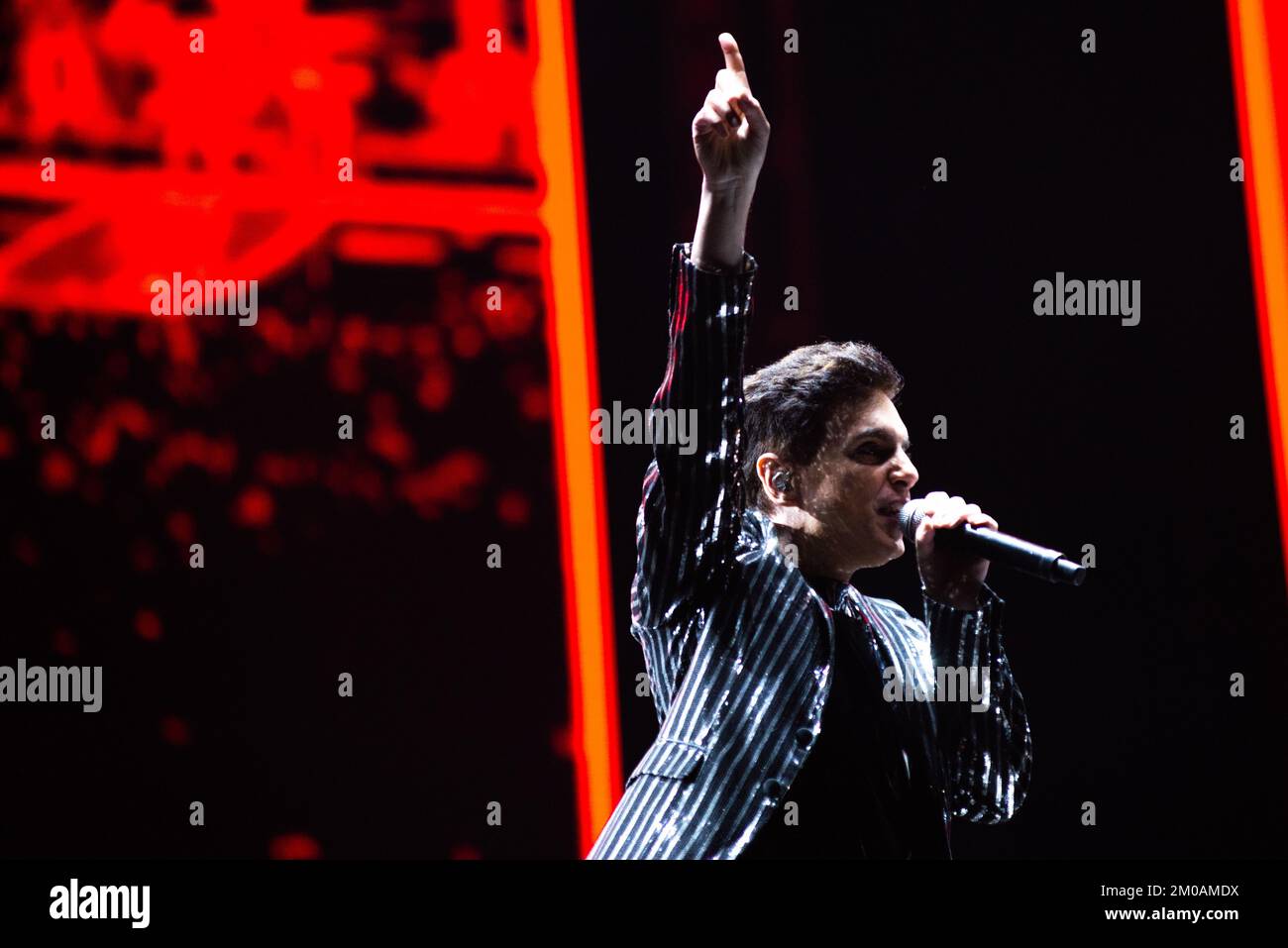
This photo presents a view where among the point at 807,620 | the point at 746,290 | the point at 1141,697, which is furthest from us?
the point at 1141,697

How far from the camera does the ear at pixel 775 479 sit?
6.53ft

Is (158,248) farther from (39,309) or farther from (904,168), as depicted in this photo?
(904,168)

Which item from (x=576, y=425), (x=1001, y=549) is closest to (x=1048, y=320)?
(x=576, y=425)

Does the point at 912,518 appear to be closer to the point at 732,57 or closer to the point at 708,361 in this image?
the point at 708,361

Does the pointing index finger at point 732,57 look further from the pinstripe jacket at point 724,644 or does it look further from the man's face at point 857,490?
the man's face at point 857,490

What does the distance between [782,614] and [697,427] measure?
281 mm

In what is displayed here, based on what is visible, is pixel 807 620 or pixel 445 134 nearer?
pixel 807 620

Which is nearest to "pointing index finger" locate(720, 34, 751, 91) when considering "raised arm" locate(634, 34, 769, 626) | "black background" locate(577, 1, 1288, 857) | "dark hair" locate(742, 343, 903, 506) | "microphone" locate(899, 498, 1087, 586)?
"raised arm" locate(634, 34, 769, 626)

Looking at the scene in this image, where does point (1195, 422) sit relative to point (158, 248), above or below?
below

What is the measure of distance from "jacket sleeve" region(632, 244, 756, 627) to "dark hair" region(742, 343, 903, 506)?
24cm

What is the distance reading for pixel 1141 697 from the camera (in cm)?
279
